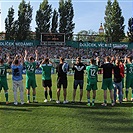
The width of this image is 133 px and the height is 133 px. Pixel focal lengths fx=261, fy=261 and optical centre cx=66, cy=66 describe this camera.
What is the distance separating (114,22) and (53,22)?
46.2 feet

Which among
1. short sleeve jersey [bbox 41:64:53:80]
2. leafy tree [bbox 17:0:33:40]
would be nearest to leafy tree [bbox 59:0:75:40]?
leafy tree [bbox 17:0:33:40]

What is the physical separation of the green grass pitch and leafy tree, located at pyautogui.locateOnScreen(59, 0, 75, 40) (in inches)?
1991

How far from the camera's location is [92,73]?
10.1 meters

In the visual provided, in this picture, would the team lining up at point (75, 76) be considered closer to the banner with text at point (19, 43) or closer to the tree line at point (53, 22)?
the banner with text at point (19, 43)

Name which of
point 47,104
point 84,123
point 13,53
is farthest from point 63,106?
point 13,53

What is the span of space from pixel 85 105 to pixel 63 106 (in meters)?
0.90

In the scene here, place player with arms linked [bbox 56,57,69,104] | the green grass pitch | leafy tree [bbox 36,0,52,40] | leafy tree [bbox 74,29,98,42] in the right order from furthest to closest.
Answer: leafy tree [bbox 36,0,52,40] < leafy tree [bbox 74,29,98,42] < player with arms linked [bbox 56,57,69,104] < the green grass pitch

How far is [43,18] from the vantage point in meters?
60.4

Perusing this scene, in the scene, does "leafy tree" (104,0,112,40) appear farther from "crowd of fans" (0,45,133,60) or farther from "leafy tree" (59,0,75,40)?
"crowd of fans" (0,45,133,60)

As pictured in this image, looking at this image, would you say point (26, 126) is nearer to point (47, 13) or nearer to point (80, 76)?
point (80, 76)

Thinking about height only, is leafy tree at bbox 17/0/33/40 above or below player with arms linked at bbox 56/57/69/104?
above

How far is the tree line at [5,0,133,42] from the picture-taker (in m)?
57.9

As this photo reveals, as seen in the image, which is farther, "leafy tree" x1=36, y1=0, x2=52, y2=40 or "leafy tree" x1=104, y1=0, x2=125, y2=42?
"leafy tree" x1=36, y1=0, x2=52, y2=40

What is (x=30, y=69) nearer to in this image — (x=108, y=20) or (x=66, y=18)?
(x=108, y=20)
